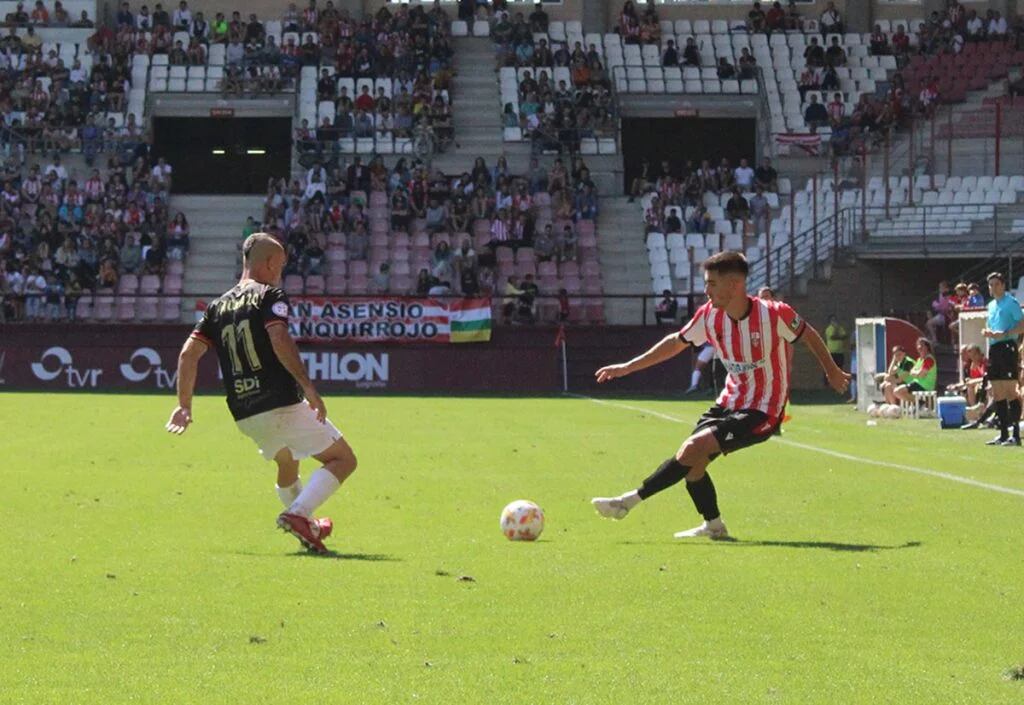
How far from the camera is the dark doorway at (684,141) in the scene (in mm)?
51219

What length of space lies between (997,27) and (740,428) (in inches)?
1682

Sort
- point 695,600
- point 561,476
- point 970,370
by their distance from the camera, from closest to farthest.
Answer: point 695,600 → point 561,476 → point 970,370

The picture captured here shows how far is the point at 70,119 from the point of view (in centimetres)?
4819

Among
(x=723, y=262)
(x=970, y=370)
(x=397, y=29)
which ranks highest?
(x=397, y=29)

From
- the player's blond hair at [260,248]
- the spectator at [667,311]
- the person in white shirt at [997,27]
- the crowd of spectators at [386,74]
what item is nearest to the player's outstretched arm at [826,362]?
the player's blond hair at [260,248]

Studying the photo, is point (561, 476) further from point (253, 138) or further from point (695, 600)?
point (253, 138)

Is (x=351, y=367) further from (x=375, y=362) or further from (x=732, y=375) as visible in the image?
(x=732, y=375)

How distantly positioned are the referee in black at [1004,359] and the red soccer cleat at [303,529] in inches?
516

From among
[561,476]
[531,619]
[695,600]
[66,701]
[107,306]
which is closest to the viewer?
[66,701]

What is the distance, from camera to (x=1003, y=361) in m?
21.5

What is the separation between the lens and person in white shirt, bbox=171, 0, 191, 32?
52312 mm

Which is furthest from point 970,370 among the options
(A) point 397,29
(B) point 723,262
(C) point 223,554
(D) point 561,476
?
(A) point 397,29

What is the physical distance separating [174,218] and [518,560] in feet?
119

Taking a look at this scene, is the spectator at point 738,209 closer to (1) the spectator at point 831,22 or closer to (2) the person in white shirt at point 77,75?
(1) the spectator at point 831,22
